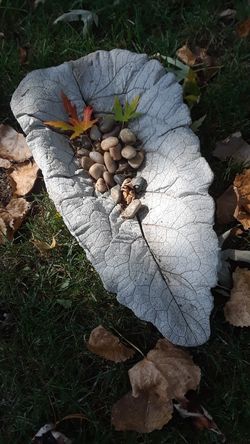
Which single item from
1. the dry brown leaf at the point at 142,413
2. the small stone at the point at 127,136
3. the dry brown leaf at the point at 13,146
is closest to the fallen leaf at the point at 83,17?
the dry brown leaf at the point at 13,146

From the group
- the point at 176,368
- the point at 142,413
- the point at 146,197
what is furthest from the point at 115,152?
the point at 142,413

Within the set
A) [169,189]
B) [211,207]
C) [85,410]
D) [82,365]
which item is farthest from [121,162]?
[85,410]

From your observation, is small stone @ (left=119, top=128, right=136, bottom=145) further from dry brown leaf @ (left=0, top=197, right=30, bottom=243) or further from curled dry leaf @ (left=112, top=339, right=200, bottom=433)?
curled dry leaf @ (left=112, top=339, right=200, bottom=433)

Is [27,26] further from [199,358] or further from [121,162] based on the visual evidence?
[199,358]

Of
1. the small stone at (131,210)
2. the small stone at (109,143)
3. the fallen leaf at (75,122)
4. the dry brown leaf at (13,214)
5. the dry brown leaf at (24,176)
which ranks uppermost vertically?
the fallen leaf at (75,122)

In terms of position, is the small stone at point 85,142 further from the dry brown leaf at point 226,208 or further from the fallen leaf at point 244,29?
the fallen leaf at point 244,29

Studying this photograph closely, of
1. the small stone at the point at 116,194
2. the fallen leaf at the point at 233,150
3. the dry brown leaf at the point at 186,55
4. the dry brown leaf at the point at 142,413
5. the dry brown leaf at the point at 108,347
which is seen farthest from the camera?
the dry brown leaf at the point at 186,55

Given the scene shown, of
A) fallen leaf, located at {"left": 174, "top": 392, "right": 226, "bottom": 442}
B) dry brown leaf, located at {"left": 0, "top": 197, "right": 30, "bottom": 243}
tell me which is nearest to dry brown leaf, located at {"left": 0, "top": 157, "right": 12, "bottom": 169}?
dry brown leaf, located at {"left": 0, "top": 197, "right": 30, "bottom": 243}
